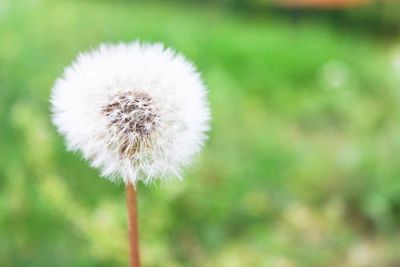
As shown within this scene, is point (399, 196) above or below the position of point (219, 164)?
below

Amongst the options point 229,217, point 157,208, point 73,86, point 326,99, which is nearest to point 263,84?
point 326,99

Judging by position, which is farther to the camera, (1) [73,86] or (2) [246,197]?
(2) [246,197]

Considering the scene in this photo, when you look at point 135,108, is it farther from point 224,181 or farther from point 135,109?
point 224,181

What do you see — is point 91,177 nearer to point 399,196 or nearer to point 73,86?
point 399,196

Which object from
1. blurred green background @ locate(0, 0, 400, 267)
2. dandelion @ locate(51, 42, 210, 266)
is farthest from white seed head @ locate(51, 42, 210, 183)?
blurred green background @ locate(0, 0, 400, 267)

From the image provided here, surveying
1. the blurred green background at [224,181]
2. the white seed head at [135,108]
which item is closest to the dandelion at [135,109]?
the white seed head at [135,108]

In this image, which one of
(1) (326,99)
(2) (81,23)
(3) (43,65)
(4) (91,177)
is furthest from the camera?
(2) (81,23)

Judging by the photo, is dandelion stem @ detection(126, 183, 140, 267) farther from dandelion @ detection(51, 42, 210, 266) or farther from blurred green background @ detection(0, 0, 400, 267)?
blurred green background @ detection(0, 0, 400, 267)

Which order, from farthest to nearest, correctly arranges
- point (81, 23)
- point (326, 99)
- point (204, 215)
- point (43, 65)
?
point (81, 23) < point (326, 99) < point (43, 65) < point (204, 215)

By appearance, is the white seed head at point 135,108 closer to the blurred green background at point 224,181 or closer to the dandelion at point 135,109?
the dandelion at point 135,109
